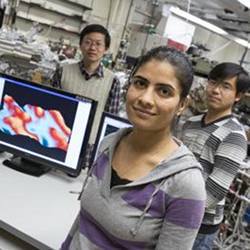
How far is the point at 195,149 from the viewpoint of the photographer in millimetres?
1606

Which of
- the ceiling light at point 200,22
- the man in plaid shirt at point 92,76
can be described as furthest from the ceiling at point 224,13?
the man in plaid shirt at point 92,76

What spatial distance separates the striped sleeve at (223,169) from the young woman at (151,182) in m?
0.64

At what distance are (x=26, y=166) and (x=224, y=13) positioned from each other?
19.3 feet

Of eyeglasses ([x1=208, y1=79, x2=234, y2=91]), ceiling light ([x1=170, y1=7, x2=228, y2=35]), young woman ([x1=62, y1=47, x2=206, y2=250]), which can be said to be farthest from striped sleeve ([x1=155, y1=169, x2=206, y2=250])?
ceiling light ([x1=170, y1=7, x2=228, y2=35])

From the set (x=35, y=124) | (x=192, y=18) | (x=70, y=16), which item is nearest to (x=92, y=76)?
(x=35, y=124)

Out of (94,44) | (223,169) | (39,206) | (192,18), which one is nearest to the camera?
(39,206)

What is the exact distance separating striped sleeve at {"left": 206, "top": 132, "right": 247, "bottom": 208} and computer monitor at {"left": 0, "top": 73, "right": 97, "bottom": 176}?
526 millimetres

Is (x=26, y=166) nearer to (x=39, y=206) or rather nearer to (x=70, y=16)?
(x=39, y=206)

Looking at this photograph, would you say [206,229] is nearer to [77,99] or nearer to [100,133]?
[100,133]

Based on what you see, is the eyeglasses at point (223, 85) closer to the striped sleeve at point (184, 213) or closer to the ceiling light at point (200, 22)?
the striped sleeve at point (184, 213)

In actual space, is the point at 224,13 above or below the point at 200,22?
above

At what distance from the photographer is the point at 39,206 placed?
→ 4.35 feet

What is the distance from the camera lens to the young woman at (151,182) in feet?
2.50

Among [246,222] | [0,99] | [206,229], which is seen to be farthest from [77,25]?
[206,229]
